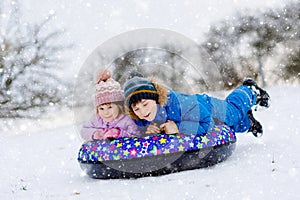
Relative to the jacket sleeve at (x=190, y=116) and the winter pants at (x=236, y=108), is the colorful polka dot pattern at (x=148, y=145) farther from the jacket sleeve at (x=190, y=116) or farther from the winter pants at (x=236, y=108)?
the winter pants at (x=236, y=108)

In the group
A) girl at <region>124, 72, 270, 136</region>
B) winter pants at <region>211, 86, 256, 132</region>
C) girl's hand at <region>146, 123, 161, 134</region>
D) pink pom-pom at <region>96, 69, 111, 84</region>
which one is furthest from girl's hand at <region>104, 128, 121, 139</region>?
winter pants at <region>211, 86, 256, 132</region>

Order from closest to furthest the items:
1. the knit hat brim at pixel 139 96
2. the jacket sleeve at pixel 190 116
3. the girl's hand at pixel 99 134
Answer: the knit hat brim at pixel 139 96
the jacket sleeve at pixel 190 116
the girl's hand at pixel 99 134

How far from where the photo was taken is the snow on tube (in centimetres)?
360

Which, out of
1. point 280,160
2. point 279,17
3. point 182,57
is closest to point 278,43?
point 279,17

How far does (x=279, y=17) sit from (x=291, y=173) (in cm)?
1362

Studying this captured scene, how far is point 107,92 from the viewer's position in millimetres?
3920

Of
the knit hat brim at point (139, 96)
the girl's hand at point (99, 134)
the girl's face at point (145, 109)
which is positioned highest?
the knit hat brim at point (139, 96)

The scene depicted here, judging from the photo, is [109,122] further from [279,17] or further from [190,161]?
[279,17]

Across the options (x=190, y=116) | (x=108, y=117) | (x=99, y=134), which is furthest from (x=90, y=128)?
(x=190, y=116)

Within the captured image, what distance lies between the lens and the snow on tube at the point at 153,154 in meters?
3.60

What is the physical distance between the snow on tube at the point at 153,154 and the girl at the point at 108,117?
0.37ft

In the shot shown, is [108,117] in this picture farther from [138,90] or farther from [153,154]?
[153,154]

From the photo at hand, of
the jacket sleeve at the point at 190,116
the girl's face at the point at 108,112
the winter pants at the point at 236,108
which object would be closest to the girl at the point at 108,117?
the girl's face at the point at 108,112

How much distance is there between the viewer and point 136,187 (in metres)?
3.26
